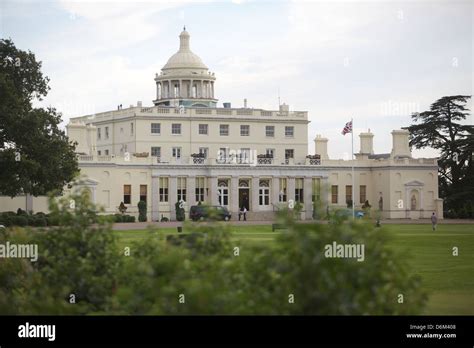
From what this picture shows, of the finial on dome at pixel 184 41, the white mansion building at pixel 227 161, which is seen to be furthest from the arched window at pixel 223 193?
the finial on dome at pixel 184 41

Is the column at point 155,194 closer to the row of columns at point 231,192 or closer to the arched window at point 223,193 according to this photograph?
the row of columns at point 231,192

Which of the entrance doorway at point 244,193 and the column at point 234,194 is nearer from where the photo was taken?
the column at point 234,194

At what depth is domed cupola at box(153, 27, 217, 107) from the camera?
93.9 meters

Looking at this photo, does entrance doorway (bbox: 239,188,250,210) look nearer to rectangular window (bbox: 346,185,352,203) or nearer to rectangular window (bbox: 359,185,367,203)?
rectangular window (bbox: 346,185,352,203)

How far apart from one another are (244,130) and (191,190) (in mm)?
9105

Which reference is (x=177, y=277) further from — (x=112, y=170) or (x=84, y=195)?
(x=112, y=170)

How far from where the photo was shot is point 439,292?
27016 millimetres

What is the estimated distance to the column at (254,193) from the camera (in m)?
85.8

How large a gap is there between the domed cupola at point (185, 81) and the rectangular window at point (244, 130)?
16.9 feet

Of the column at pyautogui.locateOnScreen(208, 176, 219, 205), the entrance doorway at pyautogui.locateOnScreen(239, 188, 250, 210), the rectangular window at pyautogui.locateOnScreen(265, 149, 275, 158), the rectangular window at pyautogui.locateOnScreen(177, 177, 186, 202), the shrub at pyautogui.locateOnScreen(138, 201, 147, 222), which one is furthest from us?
the rectangular window at pyautogui.locateOnScreen(265, 149, 275, 158)

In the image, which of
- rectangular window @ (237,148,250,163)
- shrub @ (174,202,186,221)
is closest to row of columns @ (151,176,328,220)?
shrub @ (174,202,186,221)

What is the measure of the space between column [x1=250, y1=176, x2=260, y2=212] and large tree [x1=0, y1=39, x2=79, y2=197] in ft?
96.9
